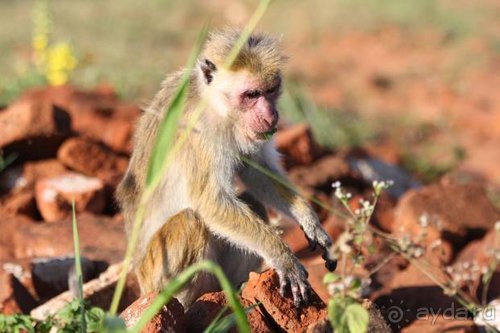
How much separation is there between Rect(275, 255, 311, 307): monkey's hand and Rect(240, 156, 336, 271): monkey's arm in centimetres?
65

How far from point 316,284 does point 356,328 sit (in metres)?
2.21

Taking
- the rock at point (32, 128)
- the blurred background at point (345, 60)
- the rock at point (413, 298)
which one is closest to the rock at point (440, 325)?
the rock at point (413, 298)

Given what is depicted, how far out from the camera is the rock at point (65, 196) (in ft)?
26.7

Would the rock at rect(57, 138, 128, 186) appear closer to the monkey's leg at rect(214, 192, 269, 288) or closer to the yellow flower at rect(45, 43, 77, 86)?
the yellow flower at rect(45, 43, 77, 86)

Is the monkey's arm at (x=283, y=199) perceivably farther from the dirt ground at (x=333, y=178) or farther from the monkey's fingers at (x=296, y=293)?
the monkey's fingers at (x=296, y=293)

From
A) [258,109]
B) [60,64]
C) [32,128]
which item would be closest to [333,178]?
[32,128]

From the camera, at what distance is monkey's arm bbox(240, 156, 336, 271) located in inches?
249

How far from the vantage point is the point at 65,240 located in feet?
24.6

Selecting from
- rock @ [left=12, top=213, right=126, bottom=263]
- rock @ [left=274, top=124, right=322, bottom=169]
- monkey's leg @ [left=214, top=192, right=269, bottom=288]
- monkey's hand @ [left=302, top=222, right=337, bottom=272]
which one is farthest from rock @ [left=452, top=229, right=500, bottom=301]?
rock @ [left=12, top=213, right=126, bottom=263]

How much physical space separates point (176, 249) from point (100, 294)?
769 mm

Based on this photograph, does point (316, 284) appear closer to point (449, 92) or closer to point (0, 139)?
point (0, 139)

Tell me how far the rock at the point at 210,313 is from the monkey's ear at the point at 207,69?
Answer: 1619mm

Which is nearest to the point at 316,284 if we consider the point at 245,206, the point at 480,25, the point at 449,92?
the point at 245,206

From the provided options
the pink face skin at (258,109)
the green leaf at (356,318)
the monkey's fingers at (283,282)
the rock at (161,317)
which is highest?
the green leaf at (356,318)
